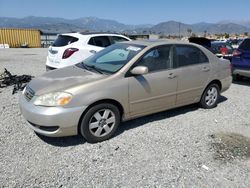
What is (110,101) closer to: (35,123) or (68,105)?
(68,105)

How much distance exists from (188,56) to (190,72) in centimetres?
35

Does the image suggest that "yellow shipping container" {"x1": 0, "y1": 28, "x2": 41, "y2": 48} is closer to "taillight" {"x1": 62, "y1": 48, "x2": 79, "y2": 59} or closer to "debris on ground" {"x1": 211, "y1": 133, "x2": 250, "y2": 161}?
"taillight" {"x1": 62, "y1": 48, "x2": 79, "y2": 59}

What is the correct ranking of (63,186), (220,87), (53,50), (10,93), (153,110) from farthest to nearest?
(53,50)
(10,93)
(220,87)
(153,110)
(63,186)

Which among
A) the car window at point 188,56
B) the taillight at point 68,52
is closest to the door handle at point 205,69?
the car window at point 188,56

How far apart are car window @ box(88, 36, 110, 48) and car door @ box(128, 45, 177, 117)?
3.62m

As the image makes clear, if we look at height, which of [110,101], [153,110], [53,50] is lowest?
[153,110]

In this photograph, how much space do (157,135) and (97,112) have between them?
118 cm

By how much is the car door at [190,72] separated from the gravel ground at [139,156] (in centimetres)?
50

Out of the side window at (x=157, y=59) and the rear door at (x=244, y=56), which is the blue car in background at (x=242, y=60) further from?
the side window at (x=157, y=59)

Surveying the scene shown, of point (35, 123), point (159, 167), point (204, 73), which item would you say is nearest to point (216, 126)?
point (204, 73)

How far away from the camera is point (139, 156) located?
150 inches

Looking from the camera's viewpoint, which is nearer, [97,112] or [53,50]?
[97,112]

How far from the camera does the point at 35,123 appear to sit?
12.7 feet

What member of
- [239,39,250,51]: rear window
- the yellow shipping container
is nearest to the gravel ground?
[239,39,250,51]: rear window
